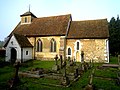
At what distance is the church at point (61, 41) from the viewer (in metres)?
24.9

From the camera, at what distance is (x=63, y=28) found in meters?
27.6

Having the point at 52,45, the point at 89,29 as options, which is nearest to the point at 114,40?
the point at 89,29

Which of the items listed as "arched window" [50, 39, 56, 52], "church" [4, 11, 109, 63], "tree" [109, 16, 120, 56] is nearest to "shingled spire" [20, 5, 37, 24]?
"church" [4, 11, 109, 63]

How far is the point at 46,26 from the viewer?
2991 centimetres

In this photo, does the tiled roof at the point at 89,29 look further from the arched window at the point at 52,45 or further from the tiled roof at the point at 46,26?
the arched window at the point at 52,45

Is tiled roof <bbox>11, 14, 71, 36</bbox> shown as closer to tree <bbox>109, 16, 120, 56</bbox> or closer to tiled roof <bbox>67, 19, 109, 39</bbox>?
tiled roof <bbox>67, 19, 109, 39</bbox>

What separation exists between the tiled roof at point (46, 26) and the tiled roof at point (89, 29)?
69.2 inches

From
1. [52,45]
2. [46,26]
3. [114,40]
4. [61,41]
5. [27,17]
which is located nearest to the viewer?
[61,41]

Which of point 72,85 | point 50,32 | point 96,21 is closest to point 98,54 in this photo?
point 96,21

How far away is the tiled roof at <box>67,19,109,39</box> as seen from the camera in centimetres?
2495

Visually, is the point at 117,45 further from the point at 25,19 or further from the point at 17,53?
the point at 17,53

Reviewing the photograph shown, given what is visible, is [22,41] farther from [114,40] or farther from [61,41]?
[114,40]

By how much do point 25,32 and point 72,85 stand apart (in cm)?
2176

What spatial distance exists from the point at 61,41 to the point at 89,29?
19.1 ft
